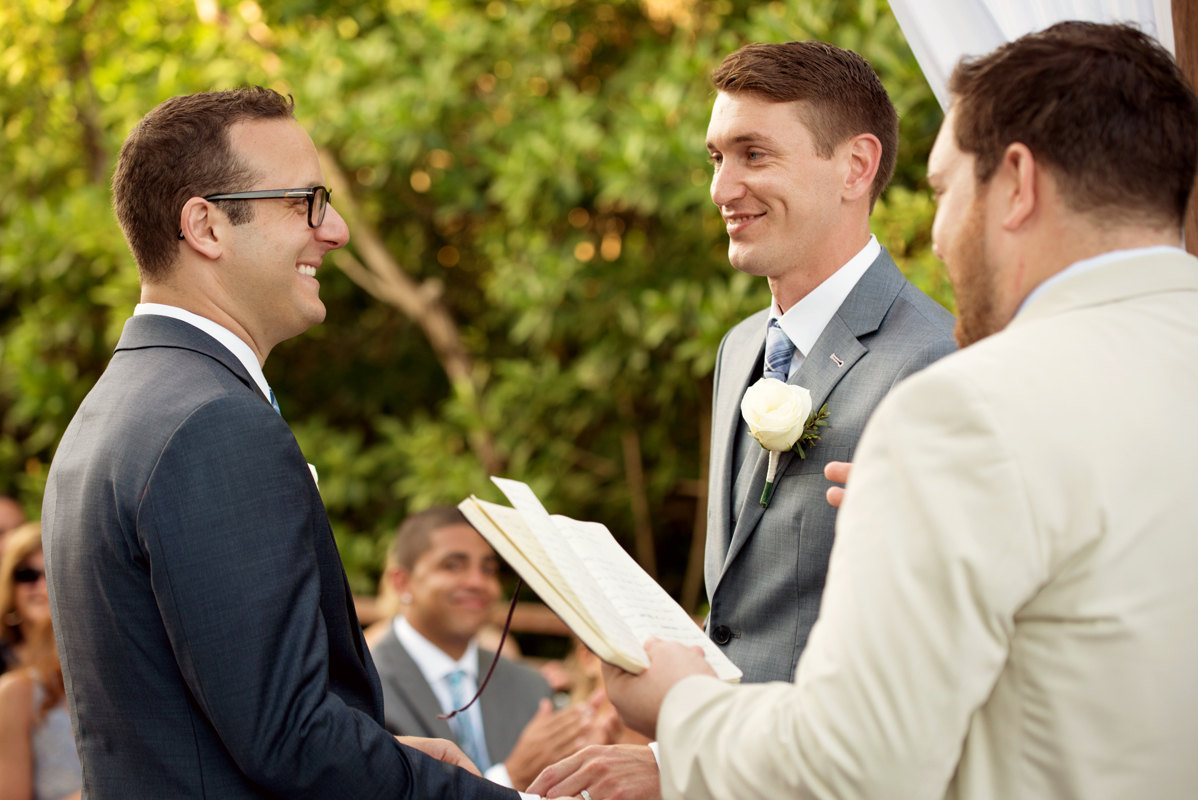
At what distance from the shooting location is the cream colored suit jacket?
1168mm

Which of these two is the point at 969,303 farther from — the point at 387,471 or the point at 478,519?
the point at 387,471

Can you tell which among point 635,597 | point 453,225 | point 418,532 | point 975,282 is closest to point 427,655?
point 418,532

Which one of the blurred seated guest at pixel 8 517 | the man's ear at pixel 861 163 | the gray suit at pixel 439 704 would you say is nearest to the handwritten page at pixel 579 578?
the man's ear at pixel 861 163

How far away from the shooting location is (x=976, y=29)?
7.62 feet

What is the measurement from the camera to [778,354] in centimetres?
230

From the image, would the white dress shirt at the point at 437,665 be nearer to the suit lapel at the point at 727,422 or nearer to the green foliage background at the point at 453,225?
the green foliage background at the point at 453,225

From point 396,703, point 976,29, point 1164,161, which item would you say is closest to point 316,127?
point 396,703

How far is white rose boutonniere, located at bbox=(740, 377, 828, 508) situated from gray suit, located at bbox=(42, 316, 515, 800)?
0.84 m

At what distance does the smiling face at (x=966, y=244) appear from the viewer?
1.40m

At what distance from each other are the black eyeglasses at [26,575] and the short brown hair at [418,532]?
1329mm

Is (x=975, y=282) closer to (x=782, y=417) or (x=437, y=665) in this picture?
(x=782, y=417)

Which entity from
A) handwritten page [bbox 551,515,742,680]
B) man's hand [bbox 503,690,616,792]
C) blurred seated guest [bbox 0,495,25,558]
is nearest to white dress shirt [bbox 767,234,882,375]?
handwritten page [bbox 551,515,742,680]

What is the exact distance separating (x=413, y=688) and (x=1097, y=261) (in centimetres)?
316

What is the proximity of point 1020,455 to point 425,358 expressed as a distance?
631 centimetres
